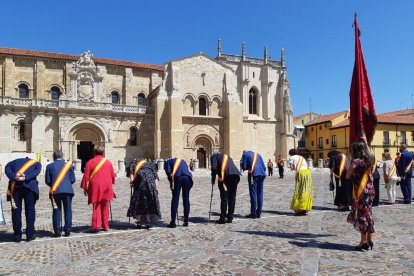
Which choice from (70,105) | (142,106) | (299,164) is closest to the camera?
(299,164)

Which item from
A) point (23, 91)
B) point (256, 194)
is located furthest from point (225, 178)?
point (23, 91)

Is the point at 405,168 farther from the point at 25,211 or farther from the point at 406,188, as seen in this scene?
the point at 25,211

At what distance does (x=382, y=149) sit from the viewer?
1756 inches

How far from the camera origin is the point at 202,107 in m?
37.8

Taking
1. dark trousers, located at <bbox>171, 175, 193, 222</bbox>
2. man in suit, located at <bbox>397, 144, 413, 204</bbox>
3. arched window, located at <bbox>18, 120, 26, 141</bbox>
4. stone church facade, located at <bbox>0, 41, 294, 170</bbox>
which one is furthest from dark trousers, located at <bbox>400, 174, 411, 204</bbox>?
arched window, located at <bbox>18, 120, 26, 141</bbox>

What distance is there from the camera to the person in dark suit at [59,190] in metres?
6.56

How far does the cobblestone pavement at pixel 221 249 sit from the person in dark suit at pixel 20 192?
0.27 metres

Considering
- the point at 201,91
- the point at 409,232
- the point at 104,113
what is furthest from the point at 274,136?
the point at 409,232

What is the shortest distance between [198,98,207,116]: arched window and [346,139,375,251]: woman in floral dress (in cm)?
3221

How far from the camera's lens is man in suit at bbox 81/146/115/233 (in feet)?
22.9

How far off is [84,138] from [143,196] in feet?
87.5

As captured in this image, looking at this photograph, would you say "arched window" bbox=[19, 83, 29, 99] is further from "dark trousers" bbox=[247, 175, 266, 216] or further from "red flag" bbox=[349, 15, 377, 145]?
"red flag" bbox=[349, 15, 377, 145]

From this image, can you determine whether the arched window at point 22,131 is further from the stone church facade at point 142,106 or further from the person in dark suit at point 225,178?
the person in dark suit at point 225,178

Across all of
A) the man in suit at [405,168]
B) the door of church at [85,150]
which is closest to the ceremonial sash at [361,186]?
the man in suit at [405,168]
